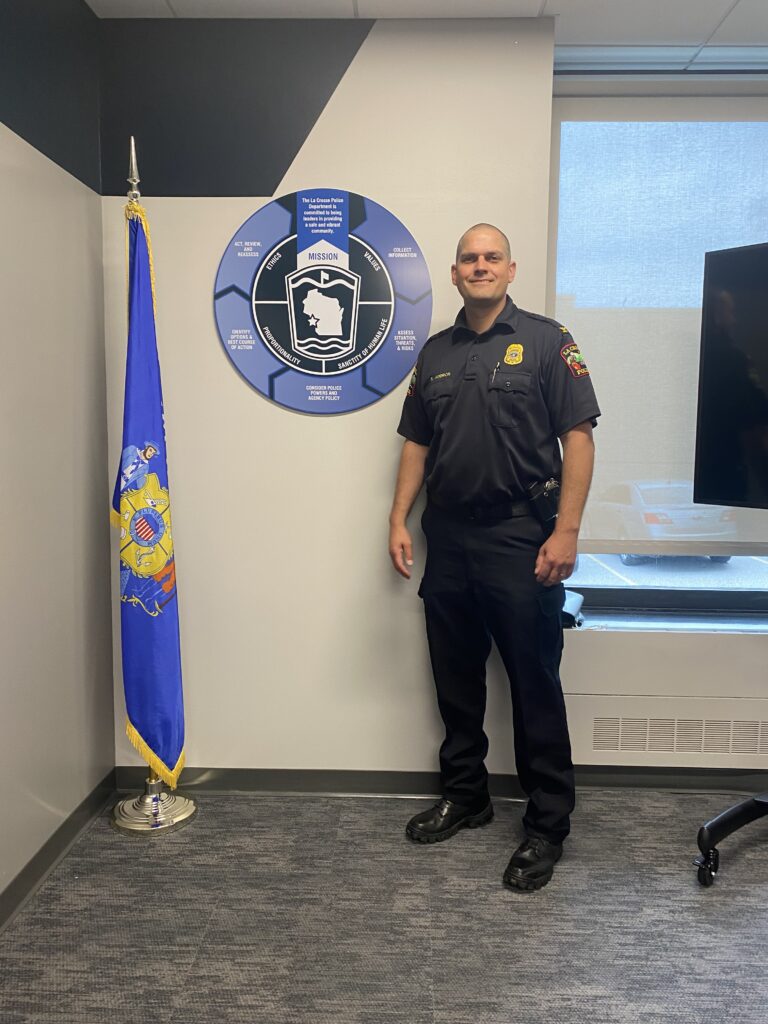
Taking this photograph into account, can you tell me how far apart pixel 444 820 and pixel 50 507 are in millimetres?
1543

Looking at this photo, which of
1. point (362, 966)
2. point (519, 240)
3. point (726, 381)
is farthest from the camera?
point (519, 240)

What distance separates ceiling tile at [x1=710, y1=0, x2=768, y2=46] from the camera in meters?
2.23

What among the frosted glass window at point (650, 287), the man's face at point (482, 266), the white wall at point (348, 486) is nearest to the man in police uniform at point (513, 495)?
the man's face at point (482, 266)

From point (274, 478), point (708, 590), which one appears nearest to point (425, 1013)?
point (274, 478)

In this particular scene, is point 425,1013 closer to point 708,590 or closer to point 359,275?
point 708,590

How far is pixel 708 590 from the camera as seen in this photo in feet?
8.86

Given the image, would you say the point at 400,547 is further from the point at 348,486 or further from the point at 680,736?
the point at 680,736

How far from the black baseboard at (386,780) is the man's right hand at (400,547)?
2.54 ft

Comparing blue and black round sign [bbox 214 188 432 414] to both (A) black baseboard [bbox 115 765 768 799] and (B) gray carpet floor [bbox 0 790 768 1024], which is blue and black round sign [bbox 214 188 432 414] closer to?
(A) black baseboard [bbox 115 765 768 799]

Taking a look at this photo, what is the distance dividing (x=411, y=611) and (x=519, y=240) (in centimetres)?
130

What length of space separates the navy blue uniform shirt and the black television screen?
1.47ft

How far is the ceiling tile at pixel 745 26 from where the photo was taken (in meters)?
2.23

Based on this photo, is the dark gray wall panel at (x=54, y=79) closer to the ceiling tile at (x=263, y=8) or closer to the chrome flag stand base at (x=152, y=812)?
the ceiling tile at (x=263, y=8)

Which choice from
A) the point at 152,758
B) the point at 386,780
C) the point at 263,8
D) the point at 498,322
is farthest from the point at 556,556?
the point at 263,8
